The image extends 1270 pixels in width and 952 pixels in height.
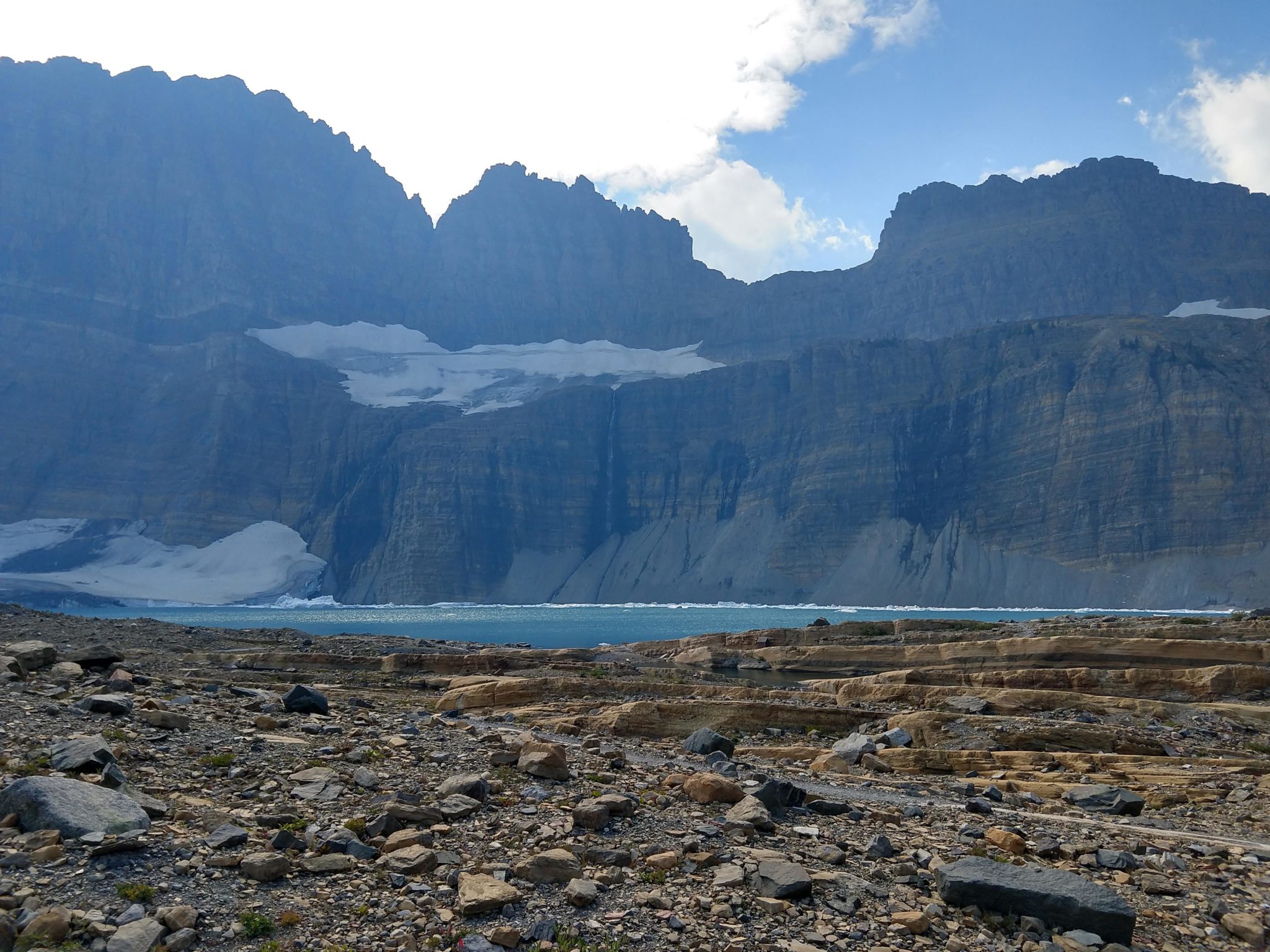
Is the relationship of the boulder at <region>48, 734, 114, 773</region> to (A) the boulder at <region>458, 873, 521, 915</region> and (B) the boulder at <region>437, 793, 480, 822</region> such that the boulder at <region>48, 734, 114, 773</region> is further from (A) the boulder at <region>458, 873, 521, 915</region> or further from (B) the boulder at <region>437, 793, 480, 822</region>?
(A) the boulder at <region>458, 873, 521, 915</region>

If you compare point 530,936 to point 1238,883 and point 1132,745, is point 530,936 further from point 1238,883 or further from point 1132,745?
point 1132,745

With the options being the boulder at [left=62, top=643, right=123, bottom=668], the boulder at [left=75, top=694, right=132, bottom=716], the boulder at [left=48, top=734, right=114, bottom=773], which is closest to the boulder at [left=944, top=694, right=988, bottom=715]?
the boulder at [left=62, top=643, right=123, bottom=668]

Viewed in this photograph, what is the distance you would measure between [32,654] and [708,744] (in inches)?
516

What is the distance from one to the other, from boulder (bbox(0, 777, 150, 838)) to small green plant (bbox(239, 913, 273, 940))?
75.2 inches

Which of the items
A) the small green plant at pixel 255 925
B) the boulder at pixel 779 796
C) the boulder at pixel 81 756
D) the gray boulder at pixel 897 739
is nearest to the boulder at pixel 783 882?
the boulder at pixel 779 796

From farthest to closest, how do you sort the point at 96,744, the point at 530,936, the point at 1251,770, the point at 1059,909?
the point at 1251,770 → the point at 96,744 → the point at 1059,909 → the point at 530,936

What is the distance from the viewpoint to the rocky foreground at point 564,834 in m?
8.15

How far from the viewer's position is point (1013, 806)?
15469 mm

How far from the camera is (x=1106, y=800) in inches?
635

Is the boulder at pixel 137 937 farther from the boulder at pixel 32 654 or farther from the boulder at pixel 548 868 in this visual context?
the boulder at pixel 32 654

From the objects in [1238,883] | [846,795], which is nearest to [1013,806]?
[846,795]

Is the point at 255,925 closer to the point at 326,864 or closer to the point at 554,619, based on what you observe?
the point at 326,864

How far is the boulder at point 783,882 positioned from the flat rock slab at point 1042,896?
1.50 meters

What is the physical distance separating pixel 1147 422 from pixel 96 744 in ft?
648
